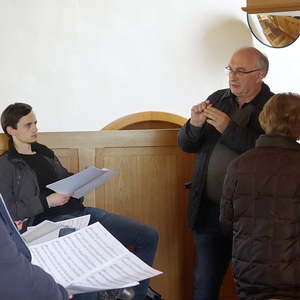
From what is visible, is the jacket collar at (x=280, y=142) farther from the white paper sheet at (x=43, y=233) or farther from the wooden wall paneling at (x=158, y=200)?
the wooden wall paneling at (x=158, y=200)

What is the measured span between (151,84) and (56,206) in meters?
2.25

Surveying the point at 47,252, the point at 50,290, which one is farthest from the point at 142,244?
the point at 50,290

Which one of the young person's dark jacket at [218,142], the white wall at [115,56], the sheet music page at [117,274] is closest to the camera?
the sheet music page at [117,274]

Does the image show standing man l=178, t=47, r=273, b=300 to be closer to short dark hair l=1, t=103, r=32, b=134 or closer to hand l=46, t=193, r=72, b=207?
hand l=46, t=193, r=72, b=207

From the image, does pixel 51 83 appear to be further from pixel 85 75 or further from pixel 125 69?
pixel 125 69

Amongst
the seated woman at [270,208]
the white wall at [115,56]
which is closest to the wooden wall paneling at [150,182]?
the seated woman at [270,208]

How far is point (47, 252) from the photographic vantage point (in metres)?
1.49

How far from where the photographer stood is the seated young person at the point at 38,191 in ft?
9.26

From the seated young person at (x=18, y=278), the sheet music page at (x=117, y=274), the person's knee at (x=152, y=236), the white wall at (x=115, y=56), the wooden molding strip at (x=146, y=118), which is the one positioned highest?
the white wall at (x=115, y=56)

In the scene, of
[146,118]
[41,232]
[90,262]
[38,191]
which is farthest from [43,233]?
[146,118]

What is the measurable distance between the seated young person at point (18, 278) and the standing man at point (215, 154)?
1558 millimetres

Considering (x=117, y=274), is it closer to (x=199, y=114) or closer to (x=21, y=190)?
(x=199, y=114)

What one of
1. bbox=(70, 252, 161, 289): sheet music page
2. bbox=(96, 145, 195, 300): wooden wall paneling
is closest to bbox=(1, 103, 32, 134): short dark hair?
bbox=(96, 145, 195, 300): wooden wall paneling

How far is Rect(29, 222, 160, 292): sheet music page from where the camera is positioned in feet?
4.18
